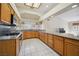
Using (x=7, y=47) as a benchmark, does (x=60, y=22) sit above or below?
above

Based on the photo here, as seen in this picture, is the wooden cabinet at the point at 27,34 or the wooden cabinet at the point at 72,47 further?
the wooden cabinet at the point at 27,34

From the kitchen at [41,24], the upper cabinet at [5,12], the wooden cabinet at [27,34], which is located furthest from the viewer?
the wooden cabinet at [27,34]

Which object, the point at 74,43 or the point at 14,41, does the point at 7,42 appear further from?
the point at 74,43

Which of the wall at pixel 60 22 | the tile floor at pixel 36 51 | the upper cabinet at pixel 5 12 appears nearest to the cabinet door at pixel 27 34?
the wall at pixel 60 22

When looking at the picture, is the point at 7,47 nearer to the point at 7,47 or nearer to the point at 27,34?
the point at 7,47

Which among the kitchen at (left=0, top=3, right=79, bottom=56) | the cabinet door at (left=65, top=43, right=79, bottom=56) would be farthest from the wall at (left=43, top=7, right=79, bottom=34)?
the cabinet door at (left=65, top=43, right=79, bottom=56)

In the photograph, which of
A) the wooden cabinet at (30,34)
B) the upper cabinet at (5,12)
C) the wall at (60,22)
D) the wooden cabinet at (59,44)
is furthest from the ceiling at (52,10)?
the upper cabinet at (5,12)

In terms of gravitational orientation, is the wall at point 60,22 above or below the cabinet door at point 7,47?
above

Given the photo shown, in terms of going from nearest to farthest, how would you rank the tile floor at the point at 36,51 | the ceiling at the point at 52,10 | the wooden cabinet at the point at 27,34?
the tile floor at the point at 36,51 < the ceiling at the point at 52,10 < the wooden cabinet at the point at 27,34

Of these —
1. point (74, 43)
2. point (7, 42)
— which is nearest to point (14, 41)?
point (7, 42)

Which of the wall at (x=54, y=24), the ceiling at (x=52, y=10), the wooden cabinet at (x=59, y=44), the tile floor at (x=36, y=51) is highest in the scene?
the ceiling at (x=52, y=10)

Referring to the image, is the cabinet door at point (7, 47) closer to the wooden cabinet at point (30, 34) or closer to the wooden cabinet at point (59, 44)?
the wooden cabinet at point (59, 44)

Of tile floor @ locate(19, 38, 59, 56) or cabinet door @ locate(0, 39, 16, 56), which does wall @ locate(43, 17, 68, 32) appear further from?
cabinet door @ locate(0, 39, 16, 56)

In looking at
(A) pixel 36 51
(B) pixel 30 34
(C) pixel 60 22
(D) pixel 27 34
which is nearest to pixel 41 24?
(B) pixel 30 34
